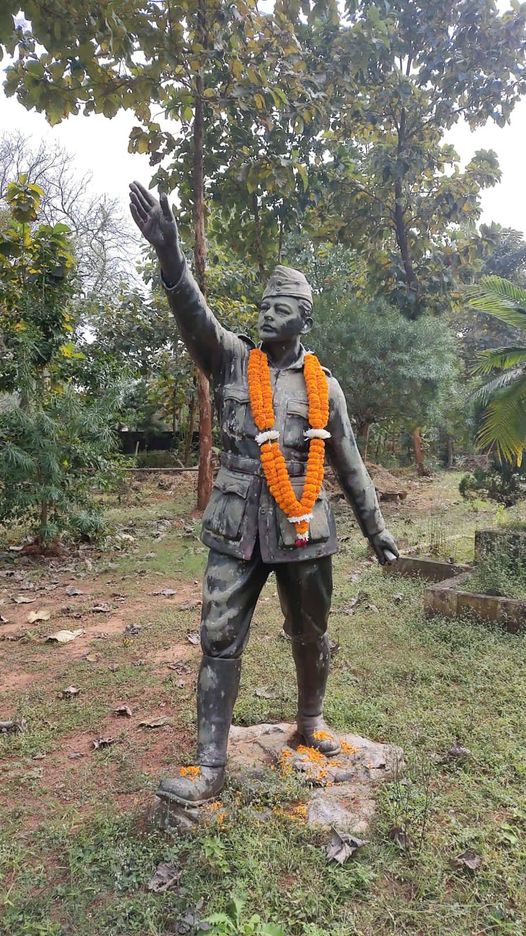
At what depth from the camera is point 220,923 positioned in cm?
205

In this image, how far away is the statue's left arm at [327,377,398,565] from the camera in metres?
3.02

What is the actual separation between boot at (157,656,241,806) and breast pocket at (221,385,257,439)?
0.99 metres

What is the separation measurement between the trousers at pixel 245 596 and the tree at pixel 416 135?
9286 millimetres

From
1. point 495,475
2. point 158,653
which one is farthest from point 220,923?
point 495,475

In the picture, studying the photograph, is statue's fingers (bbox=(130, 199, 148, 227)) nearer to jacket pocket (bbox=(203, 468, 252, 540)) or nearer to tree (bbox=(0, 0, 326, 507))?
jacket pocket (bbox=(203, 468, 252, 540))

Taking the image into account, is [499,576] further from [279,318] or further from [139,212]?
[139,212]

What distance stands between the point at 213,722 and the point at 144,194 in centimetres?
217

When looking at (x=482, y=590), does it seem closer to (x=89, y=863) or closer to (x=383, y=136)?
(x=89, y=863)

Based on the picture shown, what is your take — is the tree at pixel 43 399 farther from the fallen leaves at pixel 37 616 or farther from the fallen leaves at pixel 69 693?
the fallen leaves at pixel 69 693

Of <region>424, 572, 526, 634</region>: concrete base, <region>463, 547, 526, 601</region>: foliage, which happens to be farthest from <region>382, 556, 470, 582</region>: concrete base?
<region>424, 572, 526, 634</region>: concrete base

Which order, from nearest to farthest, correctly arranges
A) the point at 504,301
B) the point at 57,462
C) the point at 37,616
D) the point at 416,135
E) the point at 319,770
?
1. the point at 319,770
2. the point at 37,616
3. the point at 504,301
4. the point at 57,462
5. the point at 416,135

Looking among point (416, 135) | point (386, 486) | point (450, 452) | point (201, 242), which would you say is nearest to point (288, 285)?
point (201, 242)

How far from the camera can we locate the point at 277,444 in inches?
106

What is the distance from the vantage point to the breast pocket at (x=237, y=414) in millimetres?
2785
